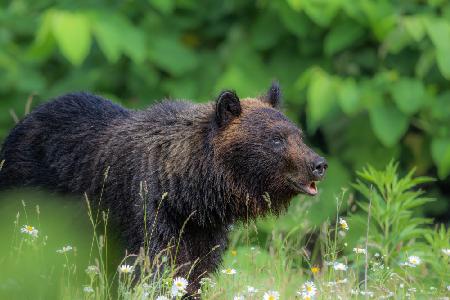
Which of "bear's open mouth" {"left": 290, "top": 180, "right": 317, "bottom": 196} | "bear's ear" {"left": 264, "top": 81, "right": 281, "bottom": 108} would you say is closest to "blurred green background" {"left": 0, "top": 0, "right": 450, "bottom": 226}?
"bear's ear" {"left": 264, "top": 81, "right": 281, "bottom": 108}

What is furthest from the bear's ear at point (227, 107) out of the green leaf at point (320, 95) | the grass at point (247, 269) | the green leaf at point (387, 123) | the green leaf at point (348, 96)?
the green leaf at point (387, 123)

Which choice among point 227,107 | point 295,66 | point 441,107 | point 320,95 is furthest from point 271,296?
point 295,66

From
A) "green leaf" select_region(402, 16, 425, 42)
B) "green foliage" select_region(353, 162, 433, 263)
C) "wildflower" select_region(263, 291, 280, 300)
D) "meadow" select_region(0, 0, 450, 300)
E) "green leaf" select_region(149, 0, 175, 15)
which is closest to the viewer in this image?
"wildflower" select_region(263, 291, 280, 300)

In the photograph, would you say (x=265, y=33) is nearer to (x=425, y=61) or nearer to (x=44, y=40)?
(x=425, y=61)

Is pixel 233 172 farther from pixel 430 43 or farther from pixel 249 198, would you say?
pixel 430 43

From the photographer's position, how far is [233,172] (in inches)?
254

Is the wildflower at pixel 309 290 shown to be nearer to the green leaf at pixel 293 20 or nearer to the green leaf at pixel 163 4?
the green leaf at pixel 293 20

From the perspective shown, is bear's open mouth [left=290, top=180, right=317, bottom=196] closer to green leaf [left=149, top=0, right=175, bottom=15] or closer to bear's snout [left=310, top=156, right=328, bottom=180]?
bear's snout [left=310, top=156, right=328, bottom=180]

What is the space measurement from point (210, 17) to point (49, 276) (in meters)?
5.56

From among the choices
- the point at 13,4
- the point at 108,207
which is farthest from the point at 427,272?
the point at 13,4

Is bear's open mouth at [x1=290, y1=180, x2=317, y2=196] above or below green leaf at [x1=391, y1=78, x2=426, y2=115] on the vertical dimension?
below

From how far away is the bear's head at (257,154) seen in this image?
20.9 feet

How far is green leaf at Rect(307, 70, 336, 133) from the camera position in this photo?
9.39 m

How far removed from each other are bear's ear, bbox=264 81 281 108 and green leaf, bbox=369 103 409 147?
3.13 m
